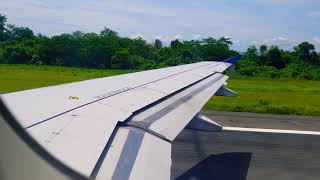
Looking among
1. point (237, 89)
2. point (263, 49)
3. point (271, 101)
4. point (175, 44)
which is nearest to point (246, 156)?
point (271, 101)

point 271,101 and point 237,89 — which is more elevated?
point 237,89

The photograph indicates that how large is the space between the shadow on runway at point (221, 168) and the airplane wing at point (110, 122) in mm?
1253

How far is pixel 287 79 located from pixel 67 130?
2505 centimetres

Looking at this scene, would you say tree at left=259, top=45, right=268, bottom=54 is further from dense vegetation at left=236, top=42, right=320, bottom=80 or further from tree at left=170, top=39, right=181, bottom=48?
tree at left=170, top=39, right=181, bottom=48

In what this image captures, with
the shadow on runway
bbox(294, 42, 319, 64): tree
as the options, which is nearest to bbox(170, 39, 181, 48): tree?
bbox(294, 42, 319, 64): tree

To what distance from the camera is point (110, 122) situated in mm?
3197

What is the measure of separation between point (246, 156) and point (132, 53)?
7.00 metres

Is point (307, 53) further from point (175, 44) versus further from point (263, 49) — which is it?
point (175, 44)

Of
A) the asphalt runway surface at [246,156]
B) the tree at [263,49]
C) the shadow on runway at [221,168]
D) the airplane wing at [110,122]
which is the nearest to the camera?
the airplane wing at [110,122]

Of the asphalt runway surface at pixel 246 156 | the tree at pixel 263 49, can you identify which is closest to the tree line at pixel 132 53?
the tree at pixel 263 49

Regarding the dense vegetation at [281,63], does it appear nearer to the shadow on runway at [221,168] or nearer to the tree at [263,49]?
the tree at [263,49]

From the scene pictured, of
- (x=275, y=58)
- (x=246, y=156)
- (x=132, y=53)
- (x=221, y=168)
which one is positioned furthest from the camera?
(x=275, y=58)

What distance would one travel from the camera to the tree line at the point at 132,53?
16.1 feet

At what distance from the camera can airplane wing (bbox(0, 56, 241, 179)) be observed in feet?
7.27
